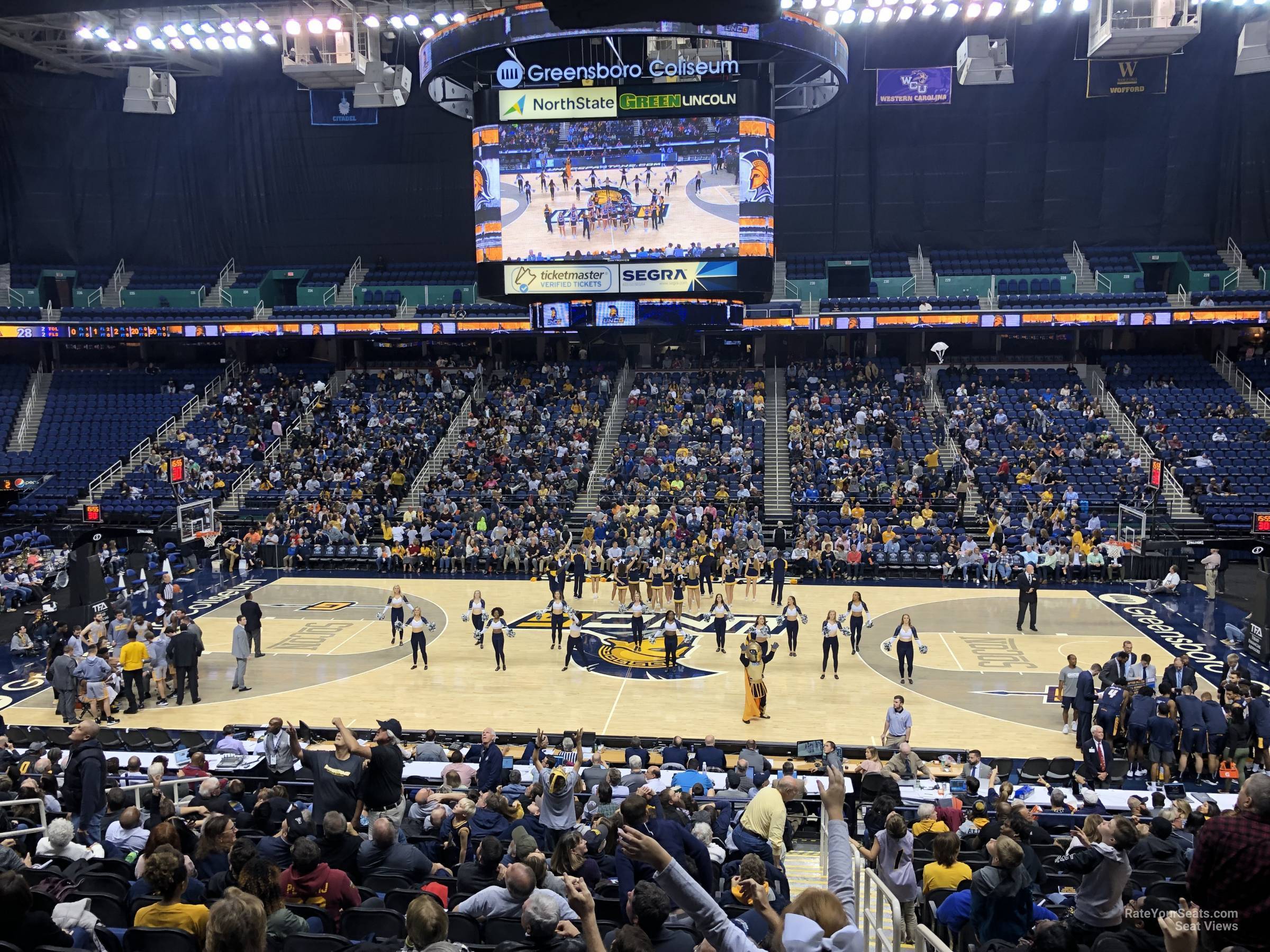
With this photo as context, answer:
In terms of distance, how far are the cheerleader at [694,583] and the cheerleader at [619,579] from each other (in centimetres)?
155

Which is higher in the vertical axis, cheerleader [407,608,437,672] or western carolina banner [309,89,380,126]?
western carolina banner [309,89,380,126]

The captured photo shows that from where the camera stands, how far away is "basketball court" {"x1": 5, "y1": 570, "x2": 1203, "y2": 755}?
16.9 metres

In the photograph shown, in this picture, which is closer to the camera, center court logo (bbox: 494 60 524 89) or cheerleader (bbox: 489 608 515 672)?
cheerleader (bbox: 489 608 515 672)

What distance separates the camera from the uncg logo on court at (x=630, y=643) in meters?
19.8

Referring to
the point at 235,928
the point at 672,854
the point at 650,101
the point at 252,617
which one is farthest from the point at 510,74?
the point at 235,928

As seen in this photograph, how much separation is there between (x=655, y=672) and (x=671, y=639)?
725 millimetres

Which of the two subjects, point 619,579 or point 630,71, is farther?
point 619,579

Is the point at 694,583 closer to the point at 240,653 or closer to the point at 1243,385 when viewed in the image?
the point at 240,653

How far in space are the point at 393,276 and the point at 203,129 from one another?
10.6 metres

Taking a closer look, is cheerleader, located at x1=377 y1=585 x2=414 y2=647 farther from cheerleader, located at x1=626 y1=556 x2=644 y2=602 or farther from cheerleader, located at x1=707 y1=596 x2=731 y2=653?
cheerleader, located at x1=707 y1=596 x2=731 y2=653

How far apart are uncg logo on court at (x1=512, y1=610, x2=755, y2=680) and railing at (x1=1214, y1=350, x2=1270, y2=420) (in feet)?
72.5

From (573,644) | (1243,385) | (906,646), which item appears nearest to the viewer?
(906,646)

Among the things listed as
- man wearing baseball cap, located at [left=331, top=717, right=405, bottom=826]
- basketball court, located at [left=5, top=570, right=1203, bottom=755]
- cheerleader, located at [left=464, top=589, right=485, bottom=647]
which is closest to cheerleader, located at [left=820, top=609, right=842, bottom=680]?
basketball court, located at [left=5, top=570, right=1203, bottom=755]

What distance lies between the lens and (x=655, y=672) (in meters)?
19.7
